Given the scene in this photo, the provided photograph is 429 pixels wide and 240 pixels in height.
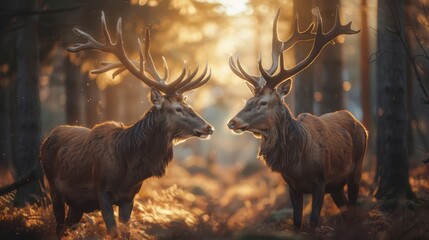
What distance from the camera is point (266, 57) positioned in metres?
42.1

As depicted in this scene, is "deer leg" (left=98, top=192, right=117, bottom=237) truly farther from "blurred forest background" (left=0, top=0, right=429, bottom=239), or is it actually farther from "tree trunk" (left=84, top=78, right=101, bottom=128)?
"tree trunk" (left=84, top=78, right=101, bottom=128)

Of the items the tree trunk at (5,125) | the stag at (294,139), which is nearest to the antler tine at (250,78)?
the stag at (294,139)

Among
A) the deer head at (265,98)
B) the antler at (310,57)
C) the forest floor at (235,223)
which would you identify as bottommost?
the forest floor at (235,223)

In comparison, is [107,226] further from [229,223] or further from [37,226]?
[229,223]

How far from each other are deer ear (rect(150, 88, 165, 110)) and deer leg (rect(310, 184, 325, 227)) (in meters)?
2.71

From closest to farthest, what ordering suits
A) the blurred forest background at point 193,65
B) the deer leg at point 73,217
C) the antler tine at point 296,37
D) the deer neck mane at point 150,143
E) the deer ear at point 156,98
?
the deer neck mane at point 150,143 → the deer ear at point 156,98 → the deer leg at point 73,217 → the antler tine at point 296,37 → the blurred forest background at point 193,65

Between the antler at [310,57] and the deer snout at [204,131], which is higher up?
the antler at [310,57]

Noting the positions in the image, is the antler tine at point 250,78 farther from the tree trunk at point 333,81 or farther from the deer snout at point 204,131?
the tree trunk at point 333,81

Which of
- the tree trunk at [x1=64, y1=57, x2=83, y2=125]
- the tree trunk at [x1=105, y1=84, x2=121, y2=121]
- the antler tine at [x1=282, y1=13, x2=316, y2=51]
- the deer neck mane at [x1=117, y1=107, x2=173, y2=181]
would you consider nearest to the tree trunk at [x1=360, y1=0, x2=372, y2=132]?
the tree trunk at [x1=105, y1=84, x2=121, y2=121]

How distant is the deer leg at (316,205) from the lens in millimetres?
9797

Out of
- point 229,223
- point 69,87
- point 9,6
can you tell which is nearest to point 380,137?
point 229,223

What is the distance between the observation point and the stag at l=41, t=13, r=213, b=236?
30.8ft

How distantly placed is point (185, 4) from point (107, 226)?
8.10 meters

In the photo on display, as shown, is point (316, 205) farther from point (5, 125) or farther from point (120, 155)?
point (5, 125)
